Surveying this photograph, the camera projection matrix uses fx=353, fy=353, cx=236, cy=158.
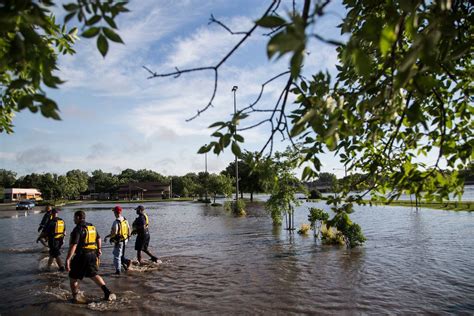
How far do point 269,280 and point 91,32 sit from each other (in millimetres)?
9549

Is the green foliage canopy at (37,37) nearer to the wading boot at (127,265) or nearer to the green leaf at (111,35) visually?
the green leaf at (111,35)

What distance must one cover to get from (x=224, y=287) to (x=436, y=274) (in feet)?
21.5

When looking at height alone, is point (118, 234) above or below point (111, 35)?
below

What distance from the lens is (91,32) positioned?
1831 millimetres

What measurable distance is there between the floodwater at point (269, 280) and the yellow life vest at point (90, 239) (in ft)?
4.51

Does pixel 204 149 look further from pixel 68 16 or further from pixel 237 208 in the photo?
pixel 237 208

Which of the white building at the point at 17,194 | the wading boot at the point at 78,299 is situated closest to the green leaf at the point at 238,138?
the wading boot at the point at 78,299

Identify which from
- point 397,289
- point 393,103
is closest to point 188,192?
point 397,289

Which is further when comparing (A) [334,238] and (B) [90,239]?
(A) [334,238]

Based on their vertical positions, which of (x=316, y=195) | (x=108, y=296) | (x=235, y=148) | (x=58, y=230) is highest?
(x=235, y=148)

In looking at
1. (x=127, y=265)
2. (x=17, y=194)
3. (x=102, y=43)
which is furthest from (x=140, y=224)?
(x=17, y=194)

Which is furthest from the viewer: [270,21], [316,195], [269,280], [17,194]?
[17,194]

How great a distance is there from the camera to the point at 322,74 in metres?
→ 2.87

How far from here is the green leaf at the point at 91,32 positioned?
5.95 ft
